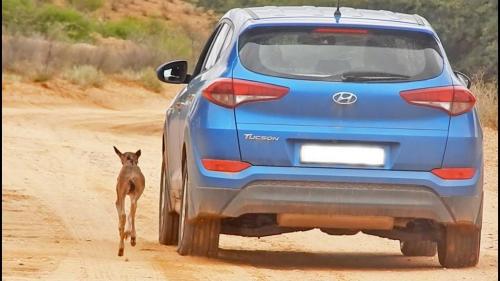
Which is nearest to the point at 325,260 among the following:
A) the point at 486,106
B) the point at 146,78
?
the point at 486,106

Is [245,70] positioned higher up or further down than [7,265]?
higher up

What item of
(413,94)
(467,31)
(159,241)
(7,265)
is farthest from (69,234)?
(467,31)

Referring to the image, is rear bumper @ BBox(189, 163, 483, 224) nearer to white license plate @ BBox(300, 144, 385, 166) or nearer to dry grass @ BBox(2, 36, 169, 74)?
white license plate @ BBox(300, 144, 385, 166)

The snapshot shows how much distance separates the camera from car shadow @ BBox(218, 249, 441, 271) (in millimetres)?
10906

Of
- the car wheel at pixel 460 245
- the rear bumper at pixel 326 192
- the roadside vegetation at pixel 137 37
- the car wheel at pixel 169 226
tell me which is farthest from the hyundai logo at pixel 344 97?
the roadside vegetation at pixel 137 37

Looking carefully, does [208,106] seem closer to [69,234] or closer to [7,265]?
[7,265]

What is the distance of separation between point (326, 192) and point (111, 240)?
129 inches

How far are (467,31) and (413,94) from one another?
72.2 feet

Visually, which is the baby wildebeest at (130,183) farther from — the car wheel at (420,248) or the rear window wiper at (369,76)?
the rear window wiper at (369,76)

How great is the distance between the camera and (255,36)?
413 inches

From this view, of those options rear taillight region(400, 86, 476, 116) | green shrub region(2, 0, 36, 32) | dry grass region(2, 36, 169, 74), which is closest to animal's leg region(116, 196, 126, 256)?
rear taillight region(400, 86, 476, 116)

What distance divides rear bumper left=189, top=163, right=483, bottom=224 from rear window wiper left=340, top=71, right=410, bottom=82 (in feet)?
1.96

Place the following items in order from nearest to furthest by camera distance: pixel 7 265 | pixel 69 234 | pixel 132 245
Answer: pixel 7 265, pixel 132 245, pixel 69 234

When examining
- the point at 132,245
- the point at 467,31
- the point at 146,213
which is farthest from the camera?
the point at 467,31
